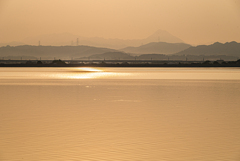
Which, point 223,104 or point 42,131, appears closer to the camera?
point 42,131

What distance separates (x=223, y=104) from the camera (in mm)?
24703

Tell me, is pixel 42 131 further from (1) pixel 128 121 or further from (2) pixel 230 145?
(2) pixel 230 145

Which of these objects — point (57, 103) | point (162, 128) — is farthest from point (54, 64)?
point (162, 128)

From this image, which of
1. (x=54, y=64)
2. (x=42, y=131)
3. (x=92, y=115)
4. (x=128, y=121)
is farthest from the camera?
(x=54, y=64)

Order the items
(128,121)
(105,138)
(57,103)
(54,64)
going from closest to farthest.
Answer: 1. (105,138)
2. (128,121)
3. (57,103)
4. (54,64)

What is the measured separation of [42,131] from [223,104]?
13.3 m

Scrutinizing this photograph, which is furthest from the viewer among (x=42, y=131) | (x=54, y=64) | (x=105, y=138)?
(x=54, y=64)

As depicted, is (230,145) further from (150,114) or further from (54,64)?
(54,64)

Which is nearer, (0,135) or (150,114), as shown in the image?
(0,135)

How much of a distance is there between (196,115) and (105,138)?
283 inches

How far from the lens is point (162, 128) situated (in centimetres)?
1603

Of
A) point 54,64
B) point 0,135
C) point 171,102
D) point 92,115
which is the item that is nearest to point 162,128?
point 92,115

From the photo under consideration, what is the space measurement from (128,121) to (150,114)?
2.50m

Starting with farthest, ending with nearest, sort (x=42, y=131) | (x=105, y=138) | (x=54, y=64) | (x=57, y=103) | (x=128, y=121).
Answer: (x=54, y=64), (x=57, y=103), (x=128, y=121), (x=42, y=131), (x=105, y=138)
